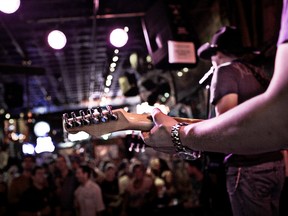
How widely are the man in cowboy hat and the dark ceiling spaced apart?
9.69 ft

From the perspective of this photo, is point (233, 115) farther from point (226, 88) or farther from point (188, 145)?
point (226, 88)

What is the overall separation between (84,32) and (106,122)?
30.5 feet

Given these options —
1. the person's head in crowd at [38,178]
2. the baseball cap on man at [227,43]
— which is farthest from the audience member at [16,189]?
the baseball cap on man at [227,43]

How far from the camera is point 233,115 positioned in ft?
4.04

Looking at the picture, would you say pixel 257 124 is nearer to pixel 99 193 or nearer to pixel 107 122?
pixel 107 122

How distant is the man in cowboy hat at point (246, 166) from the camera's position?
2.63 metres

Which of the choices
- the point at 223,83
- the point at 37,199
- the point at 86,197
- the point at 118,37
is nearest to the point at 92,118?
the point at 223,83

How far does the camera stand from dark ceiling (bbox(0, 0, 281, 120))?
6.98 metres

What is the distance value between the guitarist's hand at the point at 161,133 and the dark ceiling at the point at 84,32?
4.24 metres

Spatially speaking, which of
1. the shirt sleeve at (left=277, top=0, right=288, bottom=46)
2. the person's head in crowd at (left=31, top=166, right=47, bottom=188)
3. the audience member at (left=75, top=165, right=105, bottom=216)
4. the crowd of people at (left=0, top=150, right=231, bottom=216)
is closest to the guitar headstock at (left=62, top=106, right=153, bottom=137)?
the shirt sleeve at (left=277, top=0, right=288, bottom=46)

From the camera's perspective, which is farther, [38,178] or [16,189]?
[38,178]

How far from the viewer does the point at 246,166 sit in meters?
2.66

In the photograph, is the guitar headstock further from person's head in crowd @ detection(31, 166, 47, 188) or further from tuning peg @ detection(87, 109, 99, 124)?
person's head in crowd @ detection(31, 166, 47, 188)

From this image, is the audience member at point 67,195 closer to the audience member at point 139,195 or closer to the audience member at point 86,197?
the audience member at point 86,197
